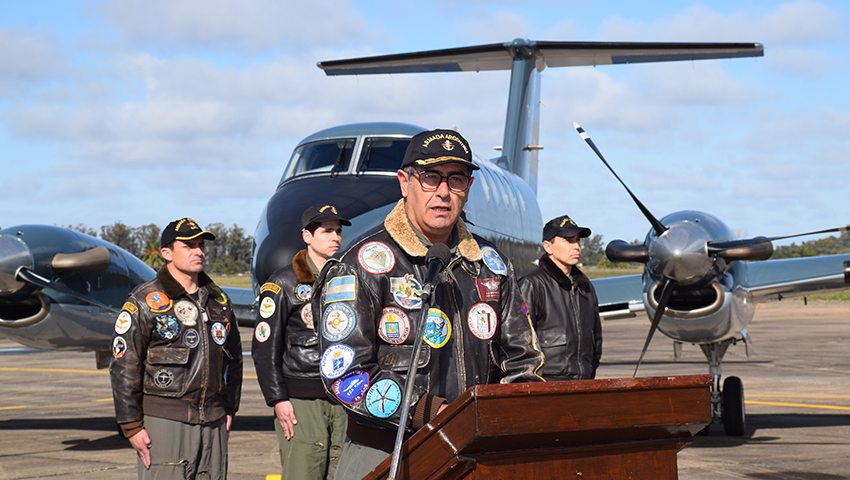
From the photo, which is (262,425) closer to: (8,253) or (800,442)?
(8,253)

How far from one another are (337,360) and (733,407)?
789 centimetres

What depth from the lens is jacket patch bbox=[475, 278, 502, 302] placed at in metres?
2.49

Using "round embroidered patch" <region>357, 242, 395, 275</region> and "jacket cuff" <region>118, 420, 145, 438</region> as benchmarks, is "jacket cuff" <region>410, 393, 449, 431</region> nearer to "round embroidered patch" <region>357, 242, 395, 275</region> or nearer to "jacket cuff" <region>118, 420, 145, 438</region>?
"round embroidered patch" <region>357, 242, 395, 275</region>

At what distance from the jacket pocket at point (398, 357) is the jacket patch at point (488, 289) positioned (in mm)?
288

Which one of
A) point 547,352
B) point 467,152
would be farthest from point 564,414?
point 547,352

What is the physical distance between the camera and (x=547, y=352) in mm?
5336

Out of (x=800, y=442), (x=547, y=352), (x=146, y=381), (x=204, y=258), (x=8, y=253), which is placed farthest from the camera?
(x=800, y=442)

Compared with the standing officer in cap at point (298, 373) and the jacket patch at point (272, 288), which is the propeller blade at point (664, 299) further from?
the jacket patch at point (272, 288)

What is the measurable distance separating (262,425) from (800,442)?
20.8 ft

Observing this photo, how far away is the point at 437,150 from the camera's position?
2.42m

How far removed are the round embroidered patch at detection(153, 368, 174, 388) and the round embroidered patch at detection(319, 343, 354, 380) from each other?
7.80ft

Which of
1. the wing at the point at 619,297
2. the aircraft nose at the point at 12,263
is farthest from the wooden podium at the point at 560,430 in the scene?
the wing at the point at 619,297

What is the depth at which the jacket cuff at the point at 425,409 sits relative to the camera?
2.12 metres

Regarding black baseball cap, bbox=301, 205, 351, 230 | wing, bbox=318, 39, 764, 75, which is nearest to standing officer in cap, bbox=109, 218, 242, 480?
black baseball cap, bbox=301, 205, 351, 230
